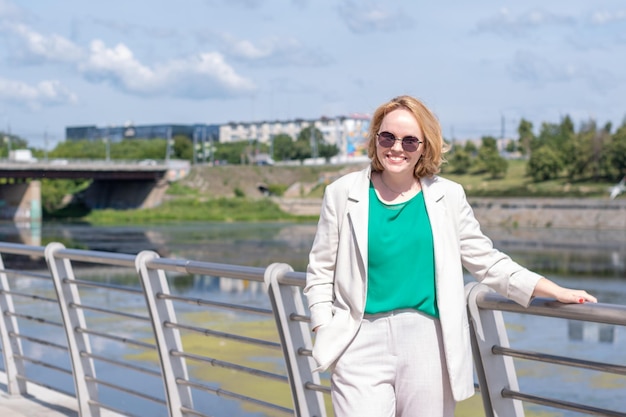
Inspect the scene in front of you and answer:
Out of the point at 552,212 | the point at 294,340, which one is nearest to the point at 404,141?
the point at 294,340

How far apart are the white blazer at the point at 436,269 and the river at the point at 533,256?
7430 mm

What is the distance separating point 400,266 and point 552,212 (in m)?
66.7

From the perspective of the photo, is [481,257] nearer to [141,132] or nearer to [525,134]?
[525,134]

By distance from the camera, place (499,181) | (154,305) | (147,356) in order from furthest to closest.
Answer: (499,181) < (147,356) < (154,305)

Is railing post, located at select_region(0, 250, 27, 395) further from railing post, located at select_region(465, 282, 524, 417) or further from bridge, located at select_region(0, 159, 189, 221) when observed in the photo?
bridge, located at select_region(0, 159, 189, 221)

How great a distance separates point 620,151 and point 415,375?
71.4 meters

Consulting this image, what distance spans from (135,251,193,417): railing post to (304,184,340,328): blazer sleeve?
1.81 metres

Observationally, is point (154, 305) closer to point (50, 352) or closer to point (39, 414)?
point (39, 414)

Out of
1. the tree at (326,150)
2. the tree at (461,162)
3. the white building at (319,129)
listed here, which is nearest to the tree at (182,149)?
the white building at (319,129)

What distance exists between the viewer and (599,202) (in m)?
65.6

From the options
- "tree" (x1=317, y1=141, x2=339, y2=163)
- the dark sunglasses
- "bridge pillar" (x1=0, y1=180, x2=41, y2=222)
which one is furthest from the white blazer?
"tree" (x1=317, y1=141, x2=339, y2=163)

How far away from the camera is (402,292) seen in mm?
3115

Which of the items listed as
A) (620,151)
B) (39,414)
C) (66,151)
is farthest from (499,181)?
(39,414)

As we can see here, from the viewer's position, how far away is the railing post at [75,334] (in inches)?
227
